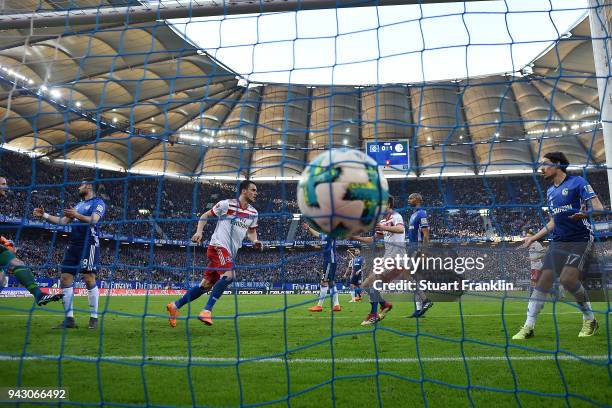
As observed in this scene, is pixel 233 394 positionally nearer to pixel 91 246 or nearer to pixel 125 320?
pixel 91 246

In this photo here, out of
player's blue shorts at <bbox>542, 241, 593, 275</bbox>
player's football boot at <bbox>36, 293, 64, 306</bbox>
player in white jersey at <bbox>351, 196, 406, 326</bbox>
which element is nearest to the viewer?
player's blue shorts at <bbox>542, 241, 593, 275</bbox>

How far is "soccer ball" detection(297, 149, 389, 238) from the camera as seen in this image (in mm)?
2799

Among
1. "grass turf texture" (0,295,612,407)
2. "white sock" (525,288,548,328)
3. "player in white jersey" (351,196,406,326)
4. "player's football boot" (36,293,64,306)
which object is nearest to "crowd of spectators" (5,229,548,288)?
"player in white jersey" (351,196,406,326)

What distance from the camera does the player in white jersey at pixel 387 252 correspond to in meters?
6.46

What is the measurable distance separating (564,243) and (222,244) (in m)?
4.05

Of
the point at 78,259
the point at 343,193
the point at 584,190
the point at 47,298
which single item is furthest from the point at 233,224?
the point at 584,190

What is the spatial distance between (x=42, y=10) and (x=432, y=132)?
25157mm

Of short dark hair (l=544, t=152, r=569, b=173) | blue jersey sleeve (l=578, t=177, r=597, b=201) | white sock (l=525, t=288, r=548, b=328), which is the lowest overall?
white sock (l=525, t=288, r=548, b=328)

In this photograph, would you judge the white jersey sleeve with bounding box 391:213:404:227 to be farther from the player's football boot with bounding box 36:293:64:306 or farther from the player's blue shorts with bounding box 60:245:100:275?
the player's football boot with bounding box 36:293:64:306

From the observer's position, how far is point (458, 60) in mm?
23031

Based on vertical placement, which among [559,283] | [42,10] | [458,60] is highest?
[458,60]

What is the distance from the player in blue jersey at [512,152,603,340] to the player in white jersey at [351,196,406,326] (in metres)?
1.79

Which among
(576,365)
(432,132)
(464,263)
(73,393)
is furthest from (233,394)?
(432,132)

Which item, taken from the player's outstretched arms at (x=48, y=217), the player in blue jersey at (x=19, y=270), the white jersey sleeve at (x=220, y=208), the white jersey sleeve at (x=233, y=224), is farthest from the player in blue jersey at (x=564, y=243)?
the player in blue jersey at (x=19, y=270)
